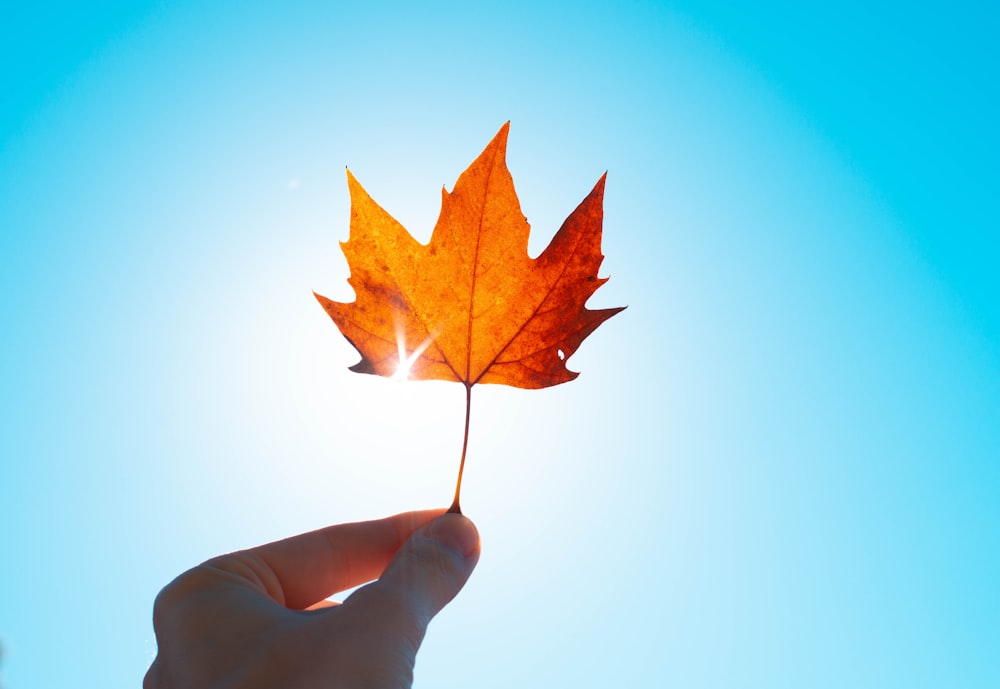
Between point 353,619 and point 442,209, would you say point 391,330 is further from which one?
point 353,619

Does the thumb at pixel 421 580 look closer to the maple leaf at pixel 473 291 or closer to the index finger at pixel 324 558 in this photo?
the maple leaf at pixel 473 291

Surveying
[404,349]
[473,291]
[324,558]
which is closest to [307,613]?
[324,558]

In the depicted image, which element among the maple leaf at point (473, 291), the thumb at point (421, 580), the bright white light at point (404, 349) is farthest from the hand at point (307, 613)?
the bright white light at point (404, 349)

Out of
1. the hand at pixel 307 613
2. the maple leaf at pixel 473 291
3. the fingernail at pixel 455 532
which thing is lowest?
the hand at pixel 307 613

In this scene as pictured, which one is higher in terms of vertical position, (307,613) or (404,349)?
(404,349)

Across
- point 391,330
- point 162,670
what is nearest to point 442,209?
point 391,330

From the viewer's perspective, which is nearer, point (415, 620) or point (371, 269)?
point (415, 620)

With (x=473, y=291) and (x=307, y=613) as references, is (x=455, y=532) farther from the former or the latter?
(x=473, y=291)
